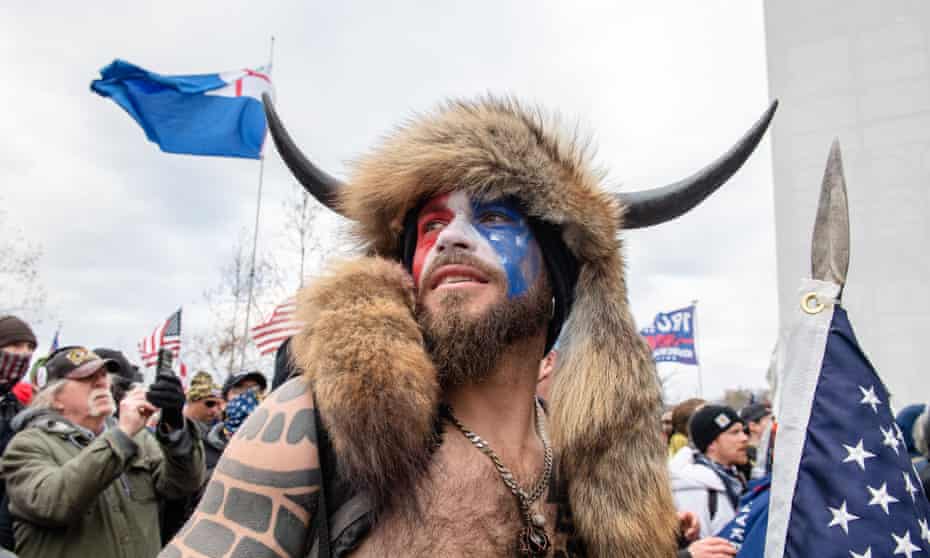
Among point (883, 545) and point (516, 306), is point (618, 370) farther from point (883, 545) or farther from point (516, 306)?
point (883, 545)

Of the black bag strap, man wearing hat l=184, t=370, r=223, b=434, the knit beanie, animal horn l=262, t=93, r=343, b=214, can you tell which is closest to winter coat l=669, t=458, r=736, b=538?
animal horn l=262, t=93, r=343, b=214

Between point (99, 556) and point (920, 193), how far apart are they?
810 centimetres

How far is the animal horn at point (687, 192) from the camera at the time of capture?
2.38 meters

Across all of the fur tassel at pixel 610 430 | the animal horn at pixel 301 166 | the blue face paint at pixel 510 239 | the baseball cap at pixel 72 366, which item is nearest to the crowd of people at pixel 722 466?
the fur tassel at pixel 610 430

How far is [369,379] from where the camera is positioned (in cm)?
168

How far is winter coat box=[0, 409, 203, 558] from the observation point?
11.0ft

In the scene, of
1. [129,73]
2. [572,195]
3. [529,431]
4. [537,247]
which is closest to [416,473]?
[529,431]

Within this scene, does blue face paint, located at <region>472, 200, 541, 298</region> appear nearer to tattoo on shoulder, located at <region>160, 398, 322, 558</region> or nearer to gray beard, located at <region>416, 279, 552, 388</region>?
gray beard, located at <region>416, 279, 552, 388</region>

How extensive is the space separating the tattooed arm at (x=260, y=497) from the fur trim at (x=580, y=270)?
465 mm

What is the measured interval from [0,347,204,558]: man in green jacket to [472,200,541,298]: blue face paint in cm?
240

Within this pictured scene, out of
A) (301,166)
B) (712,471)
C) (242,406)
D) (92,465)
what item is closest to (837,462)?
(301,166)

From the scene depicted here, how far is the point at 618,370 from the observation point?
2139 mm

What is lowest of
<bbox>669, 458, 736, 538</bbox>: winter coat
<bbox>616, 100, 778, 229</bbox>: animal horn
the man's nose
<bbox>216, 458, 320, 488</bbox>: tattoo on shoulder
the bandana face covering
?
<bbox>669, 458, 736, 538</bbox>: winter coat

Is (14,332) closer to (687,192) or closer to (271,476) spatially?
(271,476)
